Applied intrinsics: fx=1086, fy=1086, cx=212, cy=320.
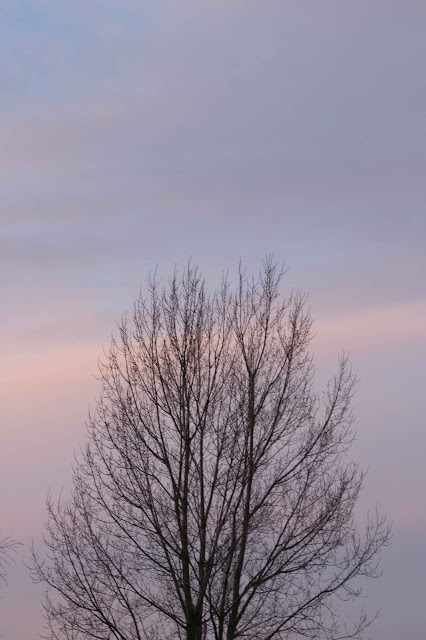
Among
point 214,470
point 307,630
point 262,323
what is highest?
point 262,323

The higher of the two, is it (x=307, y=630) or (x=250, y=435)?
(x=250, y=435)

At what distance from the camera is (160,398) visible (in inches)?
769

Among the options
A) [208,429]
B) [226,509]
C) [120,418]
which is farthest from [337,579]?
[120,418]

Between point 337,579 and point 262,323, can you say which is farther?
point 262,323

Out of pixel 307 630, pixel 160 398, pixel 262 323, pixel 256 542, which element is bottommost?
pixel 307 630

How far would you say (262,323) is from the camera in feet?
66.1

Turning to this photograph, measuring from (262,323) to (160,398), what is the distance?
2.38 metres

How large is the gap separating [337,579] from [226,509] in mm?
2218

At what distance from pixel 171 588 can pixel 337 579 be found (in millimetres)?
2821

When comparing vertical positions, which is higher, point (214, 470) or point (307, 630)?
point (214, 470)

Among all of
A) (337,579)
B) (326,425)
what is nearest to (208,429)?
(326,425)

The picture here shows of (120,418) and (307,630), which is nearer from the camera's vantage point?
(307,630)

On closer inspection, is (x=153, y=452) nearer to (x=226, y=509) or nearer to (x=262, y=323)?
(x=226, y=509)

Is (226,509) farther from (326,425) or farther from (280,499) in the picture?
(326,425)
